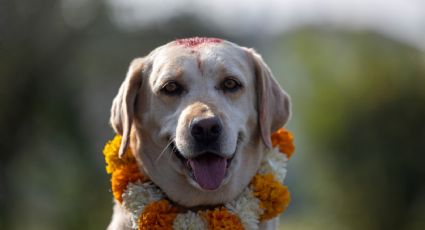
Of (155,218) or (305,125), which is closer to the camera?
(155,218)

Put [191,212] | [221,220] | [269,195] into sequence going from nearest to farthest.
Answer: [221,220], [191,212], [269,195]

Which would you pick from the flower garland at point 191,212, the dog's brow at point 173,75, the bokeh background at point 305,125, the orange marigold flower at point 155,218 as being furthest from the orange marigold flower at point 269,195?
the bokeh background at point 305,125

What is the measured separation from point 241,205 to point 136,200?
0.79 m

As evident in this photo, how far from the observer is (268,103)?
21.1 ft

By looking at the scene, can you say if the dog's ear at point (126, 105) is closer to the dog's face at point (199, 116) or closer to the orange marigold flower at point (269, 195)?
the dog's face at point (199, 116)

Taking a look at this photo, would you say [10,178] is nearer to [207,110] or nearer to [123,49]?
[123,49]

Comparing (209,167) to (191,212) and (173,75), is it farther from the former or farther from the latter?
(173,75)

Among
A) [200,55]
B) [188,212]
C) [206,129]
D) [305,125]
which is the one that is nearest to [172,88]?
[200,55]

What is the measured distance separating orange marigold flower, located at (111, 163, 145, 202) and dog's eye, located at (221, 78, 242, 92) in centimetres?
94

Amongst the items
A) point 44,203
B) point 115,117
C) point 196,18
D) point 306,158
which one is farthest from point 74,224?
point 115,117

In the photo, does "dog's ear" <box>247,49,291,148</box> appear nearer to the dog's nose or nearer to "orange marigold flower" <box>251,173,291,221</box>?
"orange marigold flower" <box>251,173,291,221</box>

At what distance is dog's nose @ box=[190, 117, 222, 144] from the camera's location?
571 centimetres

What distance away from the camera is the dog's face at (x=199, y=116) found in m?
5.83

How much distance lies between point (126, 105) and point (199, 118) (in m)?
0.83
